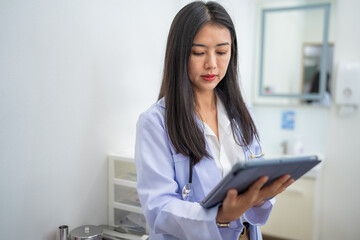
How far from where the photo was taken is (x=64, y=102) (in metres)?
1.24

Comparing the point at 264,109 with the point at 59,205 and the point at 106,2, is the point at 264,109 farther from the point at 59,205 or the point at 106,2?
the point at 59,205

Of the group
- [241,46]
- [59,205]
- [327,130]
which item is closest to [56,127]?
[59,205]

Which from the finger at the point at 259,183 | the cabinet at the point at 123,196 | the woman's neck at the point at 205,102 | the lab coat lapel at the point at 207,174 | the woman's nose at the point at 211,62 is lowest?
the cabinet at the point at 123,196

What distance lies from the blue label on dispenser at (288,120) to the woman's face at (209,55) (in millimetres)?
1922

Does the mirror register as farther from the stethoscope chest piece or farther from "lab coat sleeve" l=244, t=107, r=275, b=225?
the stethoscope chest piece

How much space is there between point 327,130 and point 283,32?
0.94 m

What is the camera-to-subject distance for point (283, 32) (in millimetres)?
2742

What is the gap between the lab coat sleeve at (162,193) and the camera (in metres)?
0.84

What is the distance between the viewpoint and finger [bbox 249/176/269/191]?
2.38ft

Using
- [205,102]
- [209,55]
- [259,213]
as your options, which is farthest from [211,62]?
[259,213]

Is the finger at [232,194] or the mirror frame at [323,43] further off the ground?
the mirror frame at [323,43]

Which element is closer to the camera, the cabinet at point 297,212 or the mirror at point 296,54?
the cabinet at point 297,212

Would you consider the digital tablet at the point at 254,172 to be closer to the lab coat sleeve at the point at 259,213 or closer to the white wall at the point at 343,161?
the lab coat sleeve at the point at 259,213

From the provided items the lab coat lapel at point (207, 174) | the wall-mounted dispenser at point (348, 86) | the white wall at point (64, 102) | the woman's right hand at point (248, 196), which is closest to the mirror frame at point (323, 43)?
the wall-mounted dispenser at point (348, 86)
